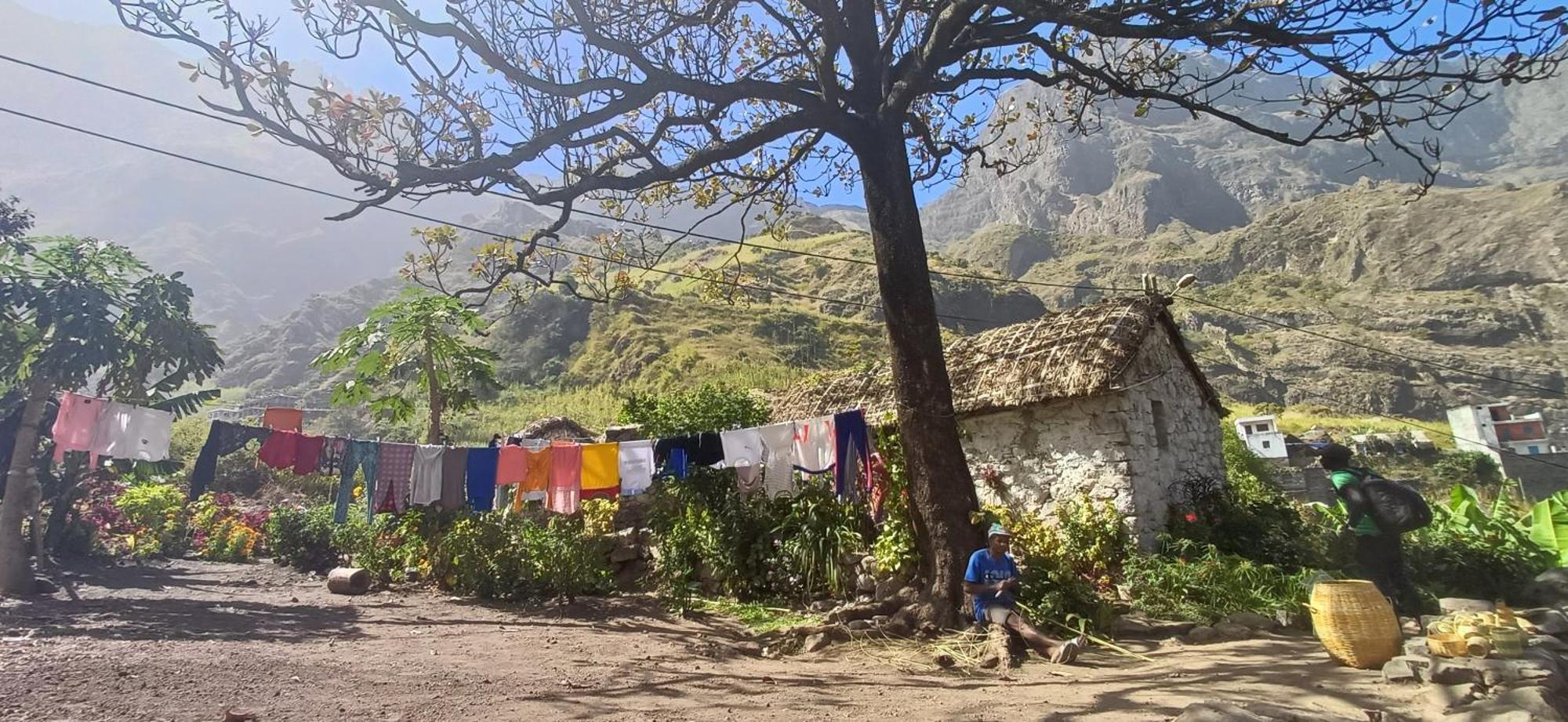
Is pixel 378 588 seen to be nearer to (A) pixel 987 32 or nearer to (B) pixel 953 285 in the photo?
(A) pixel 987 32

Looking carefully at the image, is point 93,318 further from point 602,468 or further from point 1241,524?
point 1241,524

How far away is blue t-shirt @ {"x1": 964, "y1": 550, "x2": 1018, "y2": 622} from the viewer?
21.1ft

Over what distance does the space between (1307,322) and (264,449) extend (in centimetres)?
6916

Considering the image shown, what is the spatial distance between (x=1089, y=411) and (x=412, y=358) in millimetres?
→ 10848

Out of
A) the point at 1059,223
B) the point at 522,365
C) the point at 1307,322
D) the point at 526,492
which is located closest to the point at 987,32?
the point at 526,492

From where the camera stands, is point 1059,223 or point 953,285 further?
point 1059,223

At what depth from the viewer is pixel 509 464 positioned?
11055 millimetres

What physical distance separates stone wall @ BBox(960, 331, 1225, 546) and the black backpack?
2.69 metres

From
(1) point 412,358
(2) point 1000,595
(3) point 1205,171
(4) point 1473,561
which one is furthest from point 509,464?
(3) point 1205,171

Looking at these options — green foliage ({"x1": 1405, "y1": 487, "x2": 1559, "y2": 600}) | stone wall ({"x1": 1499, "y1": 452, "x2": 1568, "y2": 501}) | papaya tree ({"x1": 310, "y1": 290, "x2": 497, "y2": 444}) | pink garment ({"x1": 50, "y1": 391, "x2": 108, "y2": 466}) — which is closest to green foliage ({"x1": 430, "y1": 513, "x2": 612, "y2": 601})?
papaya tree ({"x1": 310, "y1": 290, "x2": 497, "y2": 444})

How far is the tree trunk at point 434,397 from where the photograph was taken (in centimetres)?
1241

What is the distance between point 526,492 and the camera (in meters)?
11.3

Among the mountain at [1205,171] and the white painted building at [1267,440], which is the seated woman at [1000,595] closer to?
the white painted building at [1267,440]

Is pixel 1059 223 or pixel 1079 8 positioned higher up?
pixel 1059 223
